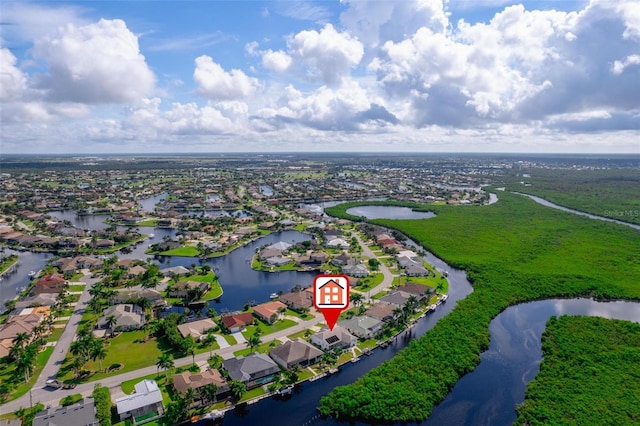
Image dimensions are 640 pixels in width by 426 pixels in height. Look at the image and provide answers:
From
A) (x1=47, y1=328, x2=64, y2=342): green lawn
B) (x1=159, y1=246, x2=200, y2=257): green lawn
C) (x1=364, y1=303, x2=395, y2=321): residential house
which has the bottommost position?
(x1=47, y1=328, x2=64, y2=342): green lawn

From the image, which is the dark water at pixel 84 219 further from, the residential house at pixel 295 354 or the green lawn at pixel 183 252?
the residential house at pixel 295 354

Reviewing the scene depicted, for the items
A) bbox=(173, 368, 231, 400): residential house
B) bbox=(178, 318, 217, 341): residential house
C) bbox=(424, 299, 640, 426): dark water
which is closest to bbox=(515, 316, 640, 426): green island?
bbox=(424, 299, 640, 426): dark water

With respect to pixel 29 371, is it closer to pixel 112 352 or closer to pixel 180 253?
pixel 112 352

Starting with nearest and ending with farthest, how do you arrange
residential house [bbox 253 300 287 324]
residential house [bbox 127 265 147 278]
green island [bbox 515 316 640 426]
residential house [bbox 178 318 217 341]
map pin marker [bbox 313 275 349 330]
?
green island [bbox 515 316 640 426] → map pin marker [bbox 313 275 349 330] → residential house [bbox 178 318 217 341] → residential house [bbox 253 300 287 324] → residential house [bbox 127 265 147 278]

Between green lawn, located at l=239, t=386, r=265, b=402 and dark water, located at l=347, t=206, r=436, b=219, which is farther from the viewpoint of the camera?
dark water, located at l=347, t=206, r=436, b=219

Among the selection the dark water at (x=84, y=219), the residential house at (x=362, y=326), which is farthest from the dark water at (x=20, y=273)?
the residential house at (x=362, y=326)

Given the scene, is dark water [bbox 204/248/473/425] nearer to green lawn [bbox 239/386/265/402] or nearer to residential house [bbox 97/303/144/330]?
green lawn [bbox 239/386/265/402]
